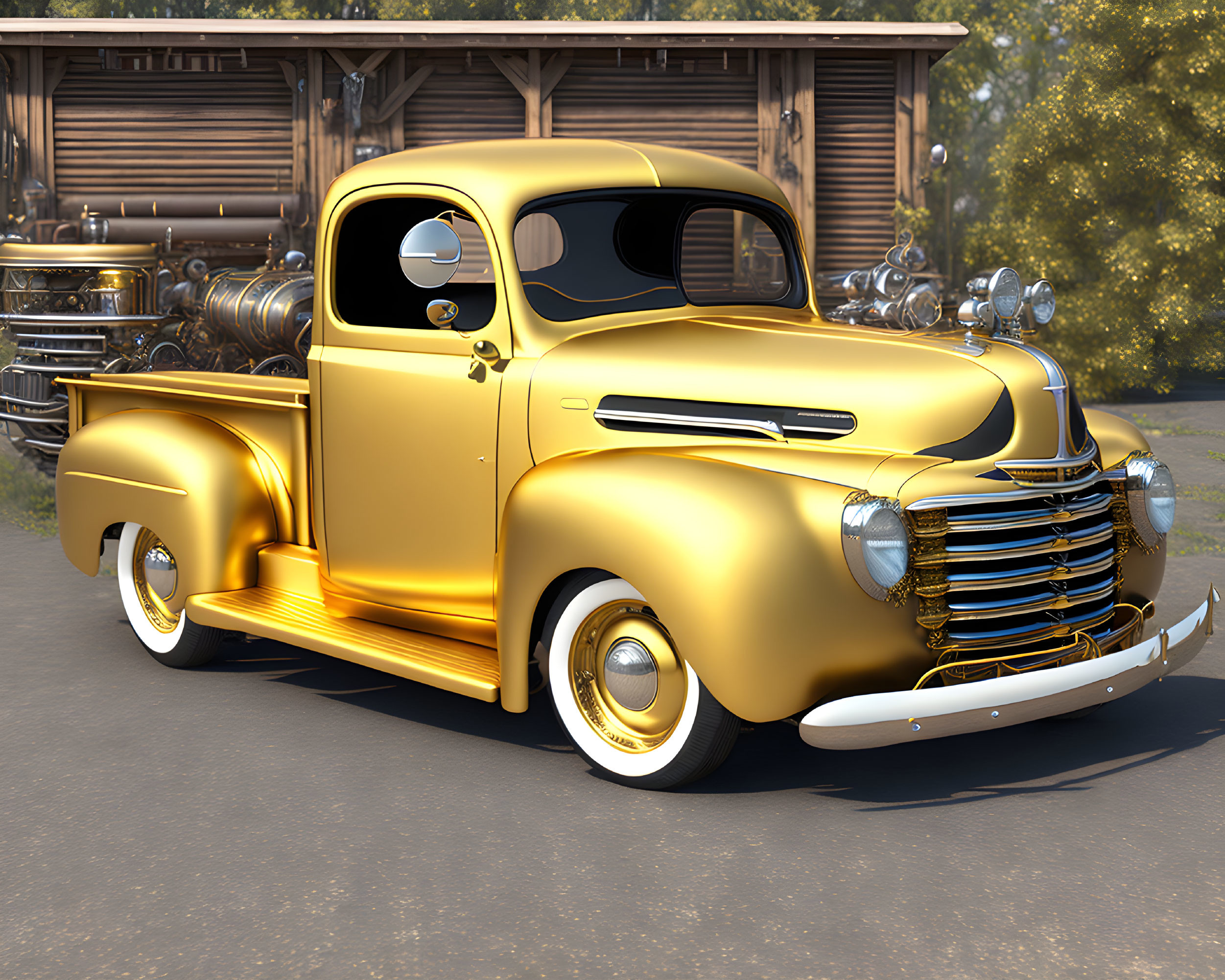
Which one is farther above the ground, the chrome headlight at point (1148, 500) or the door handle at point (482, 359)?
the door handle at point (482, 359)

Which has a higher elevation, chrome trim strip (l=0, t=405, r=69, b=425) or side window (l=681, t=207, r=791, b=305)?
side window (l=681, t=207, r=791, b=305)

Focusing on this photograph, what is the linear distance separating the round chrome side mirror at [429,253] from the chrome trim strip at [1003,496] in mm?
1659

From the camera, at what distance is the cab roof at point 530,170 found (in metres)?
4.46

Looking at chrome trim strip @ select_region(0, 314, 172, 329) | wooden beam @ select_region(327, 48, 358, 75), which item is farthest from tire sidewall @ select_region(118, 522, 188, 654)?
wooden beam @ select_region(327, 48, 358, 75)

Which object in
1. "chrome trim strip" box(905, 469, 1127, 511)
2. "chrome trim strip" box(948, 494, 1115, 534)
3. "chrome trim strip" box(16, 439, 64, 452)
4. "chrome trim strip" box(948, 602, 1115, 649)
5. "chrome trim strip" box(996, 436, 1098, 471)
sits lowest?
"chrome trim strip" box(948, 602, 1115, 649)

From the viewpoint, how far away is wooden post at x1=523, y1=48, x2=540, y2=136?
50.5 ft

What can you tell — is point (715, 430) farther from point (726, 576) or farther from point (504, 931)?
point (504, 931)

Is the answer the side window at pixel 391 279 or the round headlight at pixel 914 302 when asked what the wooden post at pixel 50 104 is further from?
the side window at pixel 391 279

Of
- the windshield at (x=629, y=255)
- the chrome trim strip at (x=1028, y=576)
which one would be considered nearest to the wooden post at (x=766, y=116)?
the windshield at (x=629, y=255)

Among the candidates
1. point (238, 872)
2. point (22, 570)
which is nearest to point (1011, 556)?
point (238, 872)

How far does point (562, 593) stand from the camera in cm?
395

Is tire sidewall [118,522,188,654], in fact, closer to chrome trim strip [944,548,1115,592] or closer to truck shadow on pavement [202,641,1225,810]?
truck shadow on pavement [202,641,1225,810]

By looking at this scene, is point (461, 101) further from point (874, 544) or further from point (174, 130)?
point (874, 544)

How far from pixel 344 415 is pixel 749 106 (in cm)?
1208
